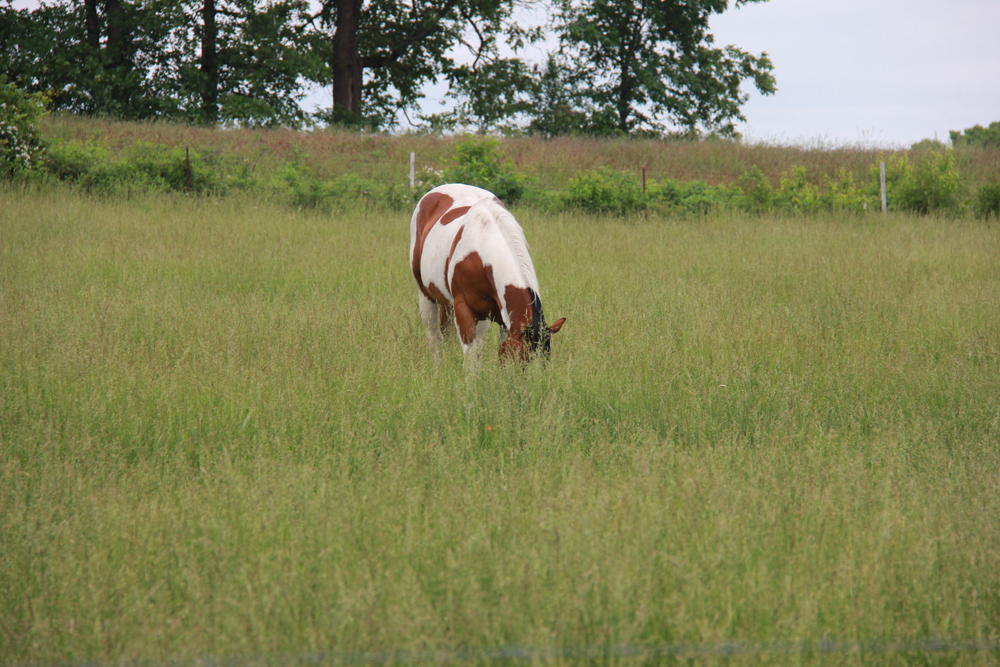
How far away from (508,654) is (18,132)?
49.9 feet

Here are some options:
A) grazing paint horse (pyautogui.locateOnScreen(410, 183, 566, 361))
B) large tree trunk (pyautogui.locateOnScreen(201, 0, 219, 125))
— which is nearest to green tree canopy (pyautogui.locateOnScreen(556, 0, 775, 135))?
large tree trunk (pyautogui.locateOnScreen(201, 0, 219, 125))

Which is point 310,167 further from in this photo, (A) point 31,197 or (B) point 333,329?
(B) point 333,329

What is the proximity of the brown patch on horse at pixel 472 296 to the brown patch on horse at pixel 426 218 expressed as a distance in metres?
0.92

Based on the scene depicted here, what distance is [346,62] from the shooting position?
2680cm

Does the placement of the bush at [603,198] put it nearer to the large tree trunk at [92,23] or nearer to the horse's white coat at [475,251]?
the horse's white coat at [475,251]

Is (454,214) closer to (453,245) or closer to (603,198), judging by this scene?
(453,245)

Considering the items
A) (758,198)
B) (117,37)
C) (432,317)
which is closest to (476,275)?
(432,317)

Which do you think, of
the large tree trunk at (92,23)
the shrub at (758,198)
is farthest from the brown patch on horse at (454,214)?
the large tree trunk at (92,23)

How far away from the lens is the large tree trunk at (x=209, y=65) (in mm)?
25953

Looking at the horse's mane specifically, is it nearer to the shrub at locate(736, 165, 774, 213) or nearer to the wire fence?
the wire fence

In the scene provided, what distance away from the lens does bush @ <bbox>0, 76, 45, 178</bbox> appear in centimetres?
1301

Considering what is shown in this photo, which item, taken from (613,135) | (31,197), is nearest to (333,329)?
(31,197)

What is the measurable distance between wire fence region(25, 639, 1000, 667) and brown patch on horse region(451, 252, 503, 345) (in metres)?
3.18

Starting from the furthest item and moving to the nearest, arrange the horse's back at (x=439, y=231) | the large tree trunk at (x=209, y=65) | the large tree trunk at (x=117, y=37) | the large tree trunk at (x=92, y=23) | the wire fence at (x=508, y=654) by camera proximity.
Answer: the large tree trunk at (x=209, y=65) < the large tree trunk at (x=92, y=23) < the large tree trunk at (x=117, y=37) < the horse's back at (x=439, y=231) < the wire fence at (x=508, y=654)
